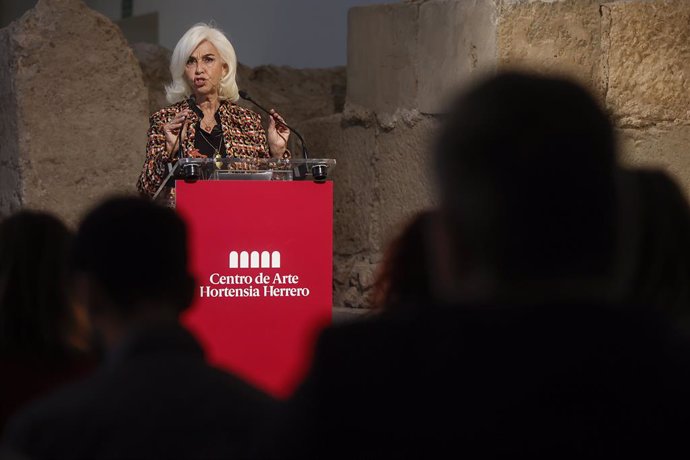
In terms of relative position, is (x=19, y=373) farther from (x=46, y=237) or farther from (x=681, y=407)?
(x=681, y=407)

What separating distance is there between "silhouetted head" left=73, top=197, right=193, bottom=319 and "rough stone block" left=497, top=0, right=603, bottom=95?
8.48 feet

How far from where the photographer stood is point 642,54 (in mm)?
4227

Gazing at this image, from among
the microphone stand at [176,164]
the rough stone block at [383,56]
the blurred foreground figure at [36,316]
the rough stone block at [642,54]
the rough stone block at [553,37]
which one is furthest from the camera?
the rough stone block at [383,56]

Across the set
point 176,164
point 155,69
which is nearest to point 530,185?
point 176,164

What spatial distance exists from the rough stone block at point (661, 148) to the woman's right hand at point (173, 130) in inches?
56.9

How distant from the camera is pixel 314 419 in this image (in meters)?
1.13

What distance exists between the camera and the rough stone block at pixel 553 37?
412 cm

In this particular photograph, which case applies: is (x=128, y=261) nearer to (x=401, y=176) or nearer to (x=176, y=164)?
(x=176, y=164)

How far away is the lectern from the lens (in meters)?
3.63

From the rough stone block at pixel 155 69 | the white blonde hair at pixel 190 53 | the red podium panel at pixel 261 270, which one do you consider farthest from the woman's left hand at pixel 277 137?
the rough stone block at pixel 155 69

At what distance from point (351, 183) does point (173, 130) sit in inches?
28.2

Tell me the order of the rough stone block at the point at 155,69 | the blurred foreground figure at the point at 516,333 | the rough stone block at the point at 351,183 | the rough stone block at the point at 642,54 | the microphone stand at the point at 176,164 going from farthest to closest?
1. the rough stone block at the point at 155,69
2. the rough stone block at the point at 351,183
3. the rough stone block at the point at 642,54
4. the microphone stand at the point at 176,164
5. the blurred foreground figure at the point at 516,333

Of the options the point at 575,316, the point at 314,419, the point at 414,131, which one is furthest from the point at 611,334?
the point at 414,131

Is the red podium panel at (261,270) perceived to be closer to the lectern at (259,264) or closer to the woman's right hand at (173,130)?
the lectern at (259,264)
